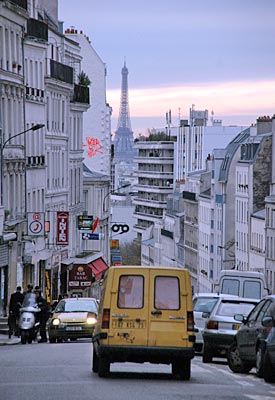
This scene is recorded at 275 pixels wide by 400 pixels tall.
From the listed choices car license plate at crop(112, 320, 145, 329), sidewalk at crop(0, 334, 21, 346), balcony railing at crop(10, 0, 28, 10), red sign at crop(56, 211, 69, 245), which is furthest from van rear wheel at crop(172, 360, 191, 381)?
red sign at crop(56, 211, 69, 245)

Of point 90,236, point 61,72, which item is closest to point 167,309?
point 61,72

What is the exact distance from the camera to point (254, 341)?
26.0 metres

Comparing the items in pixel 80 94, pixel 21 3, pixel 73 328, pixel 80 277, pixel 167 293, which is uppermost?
pixel 21 3

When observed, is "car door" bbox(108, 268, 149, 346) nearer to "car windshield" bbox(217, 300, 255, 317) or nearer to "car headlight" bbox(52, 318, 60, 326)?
"car windshield" bbox(217, 300, 255, 317)

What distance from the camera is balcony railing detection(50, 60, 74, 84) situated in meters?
81.0

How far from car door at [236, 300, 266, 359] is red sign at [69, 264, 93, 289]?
5747 centimetres

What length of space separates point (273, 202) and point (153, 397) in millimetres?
97549

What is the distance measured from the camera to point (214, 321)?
109ft

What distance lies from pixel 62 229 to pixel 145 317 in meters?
51.5

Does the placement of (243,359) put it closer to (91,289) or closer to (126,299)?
(126,299)

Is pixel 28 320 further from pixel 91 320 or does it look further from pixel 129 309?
pixel 129 309

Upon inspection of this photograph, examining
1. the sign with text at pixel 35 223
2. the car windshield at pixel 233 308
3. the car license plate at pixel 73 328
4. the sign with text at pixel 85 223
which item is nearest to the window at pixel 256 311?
the car windshield at pixel 233 308

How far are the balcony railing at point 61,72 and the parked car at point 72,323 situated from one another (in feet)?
121

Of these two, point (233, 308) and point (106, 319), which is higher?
point (106, 319)
